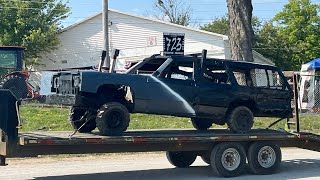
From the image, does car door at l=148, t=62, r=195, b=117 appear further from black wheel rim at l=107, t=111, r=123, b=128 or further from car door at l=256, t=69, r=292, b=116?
car door at l=256, t=69, r=292, b=116

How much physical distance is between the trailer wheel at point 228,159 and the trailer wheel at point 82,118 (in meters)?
2.53

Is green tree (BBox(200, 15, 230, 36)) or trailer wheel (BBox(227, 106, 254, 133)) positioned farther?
green tree (BBox(200, 15, 230, 36))

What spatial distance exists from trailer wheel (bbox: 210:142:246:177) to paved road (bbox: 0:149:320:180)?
219mm

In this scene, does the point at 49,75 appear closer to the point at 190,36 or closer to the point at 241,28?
the point at 241,28

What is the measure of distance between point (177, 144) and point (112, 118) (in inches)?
56.5

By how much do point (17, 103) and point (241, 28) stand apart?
13.0 meters

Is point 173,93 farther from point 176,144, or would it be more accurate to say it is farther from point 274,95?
point 274,95

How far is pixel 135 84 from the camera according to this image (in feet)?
36.7

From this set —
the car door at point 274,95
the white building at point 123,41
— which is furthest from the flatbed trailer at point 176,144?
the white building at point 123,41

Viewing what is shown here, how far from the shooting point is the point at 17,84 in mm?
21266

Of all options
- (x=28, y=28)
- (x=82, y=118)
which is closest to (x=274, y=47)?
(x=28, y=28)

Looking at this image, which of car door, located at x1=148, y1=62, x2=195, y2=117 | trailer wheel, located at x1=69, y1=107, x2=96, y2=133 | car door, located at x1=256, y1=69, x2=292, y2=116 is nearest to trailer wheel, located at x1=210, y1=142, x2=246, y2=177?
car door, located at x1=148, y1=62, x2=195, y2=117

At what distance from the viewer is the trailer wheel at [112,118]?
10.7m

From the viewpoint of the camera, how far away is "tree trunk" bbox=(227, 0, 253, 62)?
21312 millimetres
